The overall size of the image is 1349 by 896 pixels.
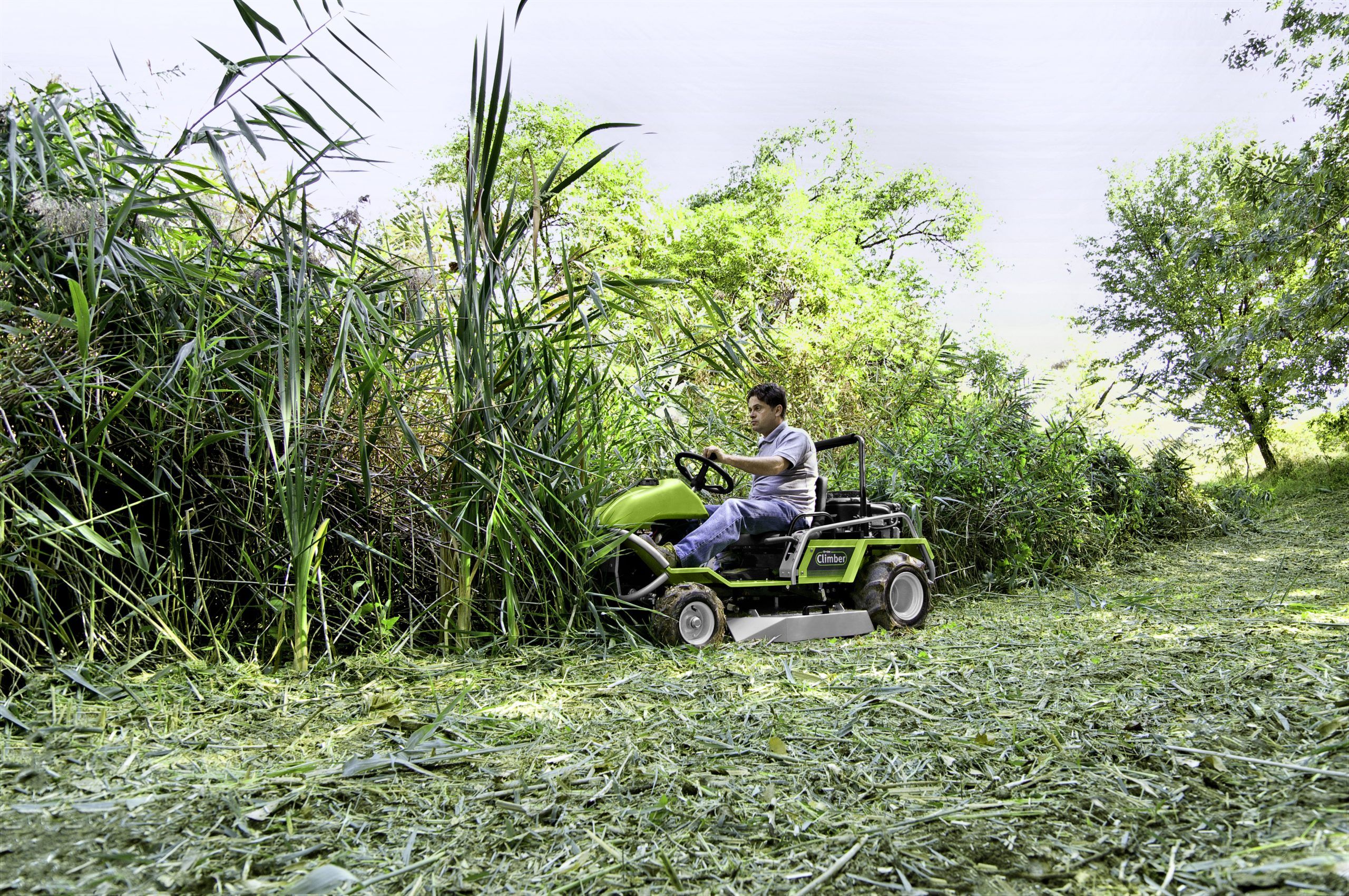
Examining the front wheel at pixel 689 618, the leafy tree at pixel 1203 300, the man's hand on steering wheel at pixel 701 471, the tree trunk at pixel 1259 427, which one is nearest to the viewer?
the front wheel at pixel 689 618

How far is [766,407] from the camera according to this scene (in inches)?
184

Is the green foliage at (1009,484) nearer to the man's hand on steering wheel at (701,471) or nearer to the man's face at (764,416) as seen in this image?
the man's face at (764,416)

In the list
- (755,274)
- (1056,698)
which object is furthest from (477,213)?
(755,274)

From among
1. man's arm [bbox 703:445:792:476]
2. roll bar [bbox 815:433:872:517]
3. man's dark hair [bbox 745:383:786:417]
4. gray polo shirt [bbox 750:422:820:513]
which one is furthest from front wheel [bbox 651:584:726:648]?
man's dark hair [bbox 745:383:786:417]

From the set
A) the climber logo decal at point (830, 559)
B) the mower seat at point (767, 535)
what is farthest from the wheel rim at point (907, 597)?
the mower seat at point (767, 535)

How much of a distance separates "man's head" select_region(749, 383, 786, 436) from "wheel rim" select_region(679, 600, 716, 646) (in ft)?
4.16

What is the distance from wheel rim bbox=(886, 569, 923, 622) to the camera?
4719 mm

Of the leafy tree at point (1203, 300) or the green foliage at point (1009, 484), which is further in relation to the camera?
the leafy tree at point (1203, 300)

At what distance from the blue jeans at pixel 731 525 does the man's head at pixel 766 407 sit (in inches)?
17.4

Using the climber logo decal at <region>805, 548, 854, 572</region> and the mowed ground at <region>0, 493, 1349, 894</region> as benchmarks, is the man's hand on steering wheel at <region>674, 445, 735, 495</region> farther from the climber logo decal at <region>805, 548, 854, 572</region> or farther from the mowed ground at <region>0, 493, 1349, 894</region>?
the mowed ground at <region>0, 493, 1349, 894</region>

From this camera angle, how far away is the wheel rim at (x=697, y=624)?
373 centimetres

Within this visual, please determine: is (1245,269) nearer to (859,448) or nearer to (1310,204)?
(1310,204)

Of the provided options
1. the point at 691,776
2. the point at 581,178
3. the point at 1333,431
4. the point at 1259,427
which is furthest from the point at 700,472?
the point at 1259,427

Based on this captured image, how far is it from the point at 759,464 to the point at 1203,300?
18.6 m
